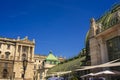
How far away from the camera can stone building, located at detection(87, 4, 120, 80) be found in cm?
2139

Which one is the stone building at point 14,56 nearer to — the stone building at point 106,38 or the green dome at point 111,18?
the stone building at point 106,38

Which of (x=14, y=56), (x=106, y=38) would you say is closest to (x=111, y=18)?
(x=106, y=38)

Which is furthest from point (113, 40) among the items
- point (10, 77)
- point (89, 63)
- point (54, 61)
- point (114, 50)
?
point (10, 77)

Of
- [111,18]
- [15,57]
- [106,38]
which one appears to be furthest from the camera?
[15,57]

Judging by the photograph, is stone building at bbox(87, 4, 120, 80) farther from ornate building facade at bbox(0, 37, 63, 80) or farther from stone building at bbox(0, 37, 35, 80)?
stone building at bbox(0, 37, 35, 80)

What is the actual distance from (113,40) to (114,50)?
1.09 m

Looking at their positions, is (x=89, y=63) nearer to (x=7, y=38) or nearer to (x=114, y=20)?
(x=114, y=20)

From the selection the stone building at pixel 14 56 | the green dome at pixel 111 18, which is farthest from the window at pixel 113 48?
the stone building at pixel 14 56

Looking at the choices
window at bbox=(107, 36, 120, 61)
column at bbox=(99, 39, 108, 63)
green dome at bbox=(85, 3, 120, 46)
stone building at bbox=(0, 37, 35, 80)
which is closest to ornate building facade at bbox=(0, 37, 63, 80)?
stone building at bbox=(0, 37, 35, 80)

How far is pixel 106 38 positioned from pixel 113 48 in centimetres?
152

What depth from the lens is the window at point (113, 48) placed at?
2141cm

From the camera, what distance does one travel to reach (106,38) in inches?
912

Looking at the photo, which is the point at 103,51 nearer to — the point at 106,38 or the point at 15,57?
the point at 106,38

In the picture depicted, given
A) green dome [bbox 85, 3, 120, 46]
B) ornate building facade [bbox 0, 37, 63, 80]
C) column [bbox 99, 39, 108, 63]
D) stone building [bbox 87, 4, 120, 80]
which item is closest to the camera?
green dome [bbox 85, 3, 120, 46]
